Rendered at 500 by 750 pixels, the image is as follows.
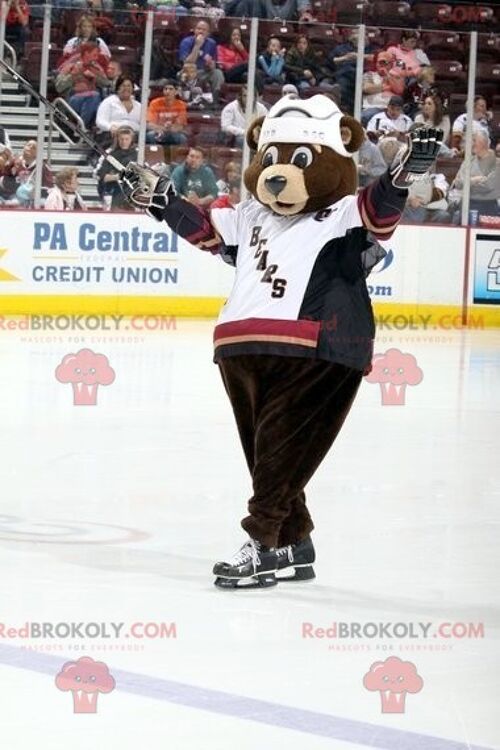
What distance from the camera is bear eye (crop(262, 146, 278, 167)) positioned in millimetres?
5464

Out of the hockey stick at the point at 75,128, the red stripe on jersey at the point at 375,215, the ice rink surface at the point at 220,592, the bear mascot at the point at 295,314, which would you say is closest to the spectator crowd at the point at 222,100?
the ice rink surface at the point at 220,592

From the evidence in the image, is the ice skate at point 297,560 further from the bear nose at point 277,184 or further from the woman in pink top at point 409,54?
the woman in pink top at point 409,54

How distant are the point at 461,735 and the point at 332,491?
11.3 feet

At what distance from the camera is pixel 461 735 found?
3.79m

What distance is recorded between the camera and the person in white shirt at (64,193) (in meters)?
14.5

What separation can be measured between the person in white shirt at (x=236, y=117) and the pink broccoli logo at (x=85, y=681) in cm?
1095

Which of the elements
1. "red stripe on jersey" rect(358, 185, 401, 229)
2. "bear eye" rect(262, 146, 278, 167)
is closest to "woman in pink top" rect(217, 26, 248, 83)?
"bear eye" rect(262, 146, 278, 167)

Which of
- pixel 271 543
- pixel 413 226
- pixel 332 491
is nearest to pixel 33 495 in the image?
pixel 332 491

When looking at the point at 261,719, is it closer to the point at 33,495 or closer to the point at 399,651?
the point at 399,651

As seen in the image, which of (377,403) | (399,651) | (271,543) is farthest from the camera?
(377,403)

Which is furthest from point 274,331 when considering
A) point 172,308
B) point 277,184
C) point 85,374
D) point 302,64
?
point 302,64

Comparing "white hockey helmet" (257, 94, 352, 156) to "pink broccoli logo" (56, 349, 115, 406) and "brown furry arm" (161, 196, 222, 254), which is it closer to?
"brown furry arm" (161, 196, 222, 254)

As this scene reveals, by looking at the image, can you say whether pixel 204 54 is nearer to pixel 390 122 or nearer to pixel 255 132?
pixel 390 122

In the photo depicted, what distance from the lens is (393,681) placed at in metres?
4.27
